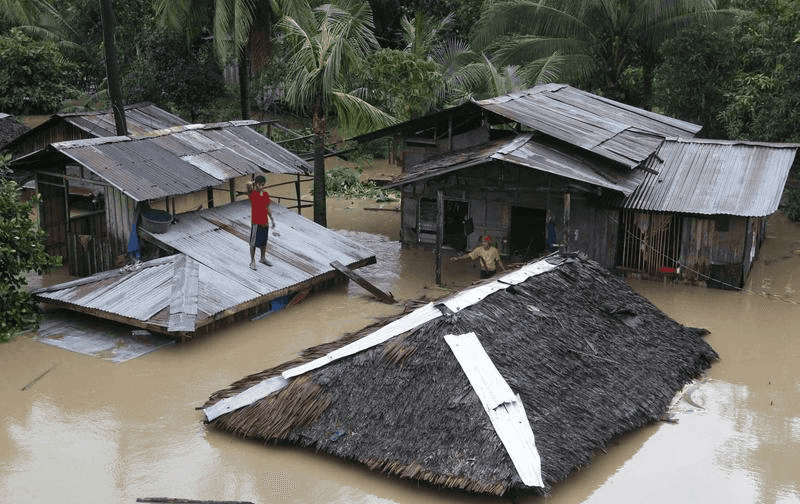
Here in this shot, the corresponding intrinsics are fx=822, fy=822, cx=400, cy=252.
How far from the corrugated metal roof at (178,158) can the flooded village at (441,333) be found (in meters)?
0.07

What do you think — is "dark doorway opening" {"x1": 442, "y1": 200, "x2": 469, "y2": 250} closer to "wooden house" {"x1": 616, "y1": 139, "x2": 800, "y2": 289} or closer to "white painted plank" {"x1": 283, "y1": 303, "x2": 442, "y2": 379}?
→ "wooden house" {"x1": 616, "y1": 139, "x2": 800, "y2": 289}

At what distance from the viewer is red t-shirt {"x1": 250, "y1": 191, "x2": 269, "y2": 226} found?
14.2 metres

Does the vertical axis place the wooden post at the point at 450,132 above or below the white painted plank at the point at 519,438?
above

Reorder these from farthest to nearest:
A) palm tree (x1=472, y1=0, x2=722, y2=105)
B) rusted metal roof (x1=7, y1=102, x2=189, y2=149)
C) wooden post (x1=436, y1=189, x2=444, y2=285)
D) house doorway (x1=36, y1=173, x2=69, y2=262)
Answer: palm tree (x1=472, y1=0, x2=722, y2=105), rusted metal roof (x1=7, y1=102, x2=189, y2=149), house doorway (x1=36, y1=173, x2=69, y2=262), wooden post (x1=436, y1=189, x2=444, y2=285)

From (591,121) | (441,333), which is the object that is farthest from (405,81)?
(441,333)

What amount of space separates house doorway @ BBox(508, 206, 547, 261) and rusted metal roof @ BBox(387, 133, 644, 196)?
5.41 ft

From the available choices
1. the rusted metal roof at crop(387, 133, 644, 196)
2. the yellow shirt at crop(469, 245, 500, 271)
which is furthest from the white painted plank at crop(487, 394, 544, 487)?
the rusted metal roof at crop(387, 133, 644, 196)

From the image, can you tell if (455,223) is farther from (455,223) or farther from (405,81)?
(405,81)

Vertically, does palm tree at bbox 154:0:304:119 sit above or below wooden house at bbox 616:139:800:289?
above

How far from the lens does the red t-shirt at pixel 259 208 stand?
14219 millimetres

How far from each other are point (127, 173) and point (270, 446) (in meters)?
6.71

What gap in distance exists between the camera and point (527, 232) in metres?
17.8

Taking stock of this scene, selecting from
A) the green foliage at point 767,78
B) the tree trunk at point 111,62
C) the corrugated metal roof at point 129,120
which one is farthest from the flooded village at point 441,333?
the green foliage at point 767,78

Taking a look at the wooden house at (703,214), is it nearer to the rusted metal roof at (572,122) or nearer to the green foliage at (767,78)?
the rusted metal roof at (572,122)
